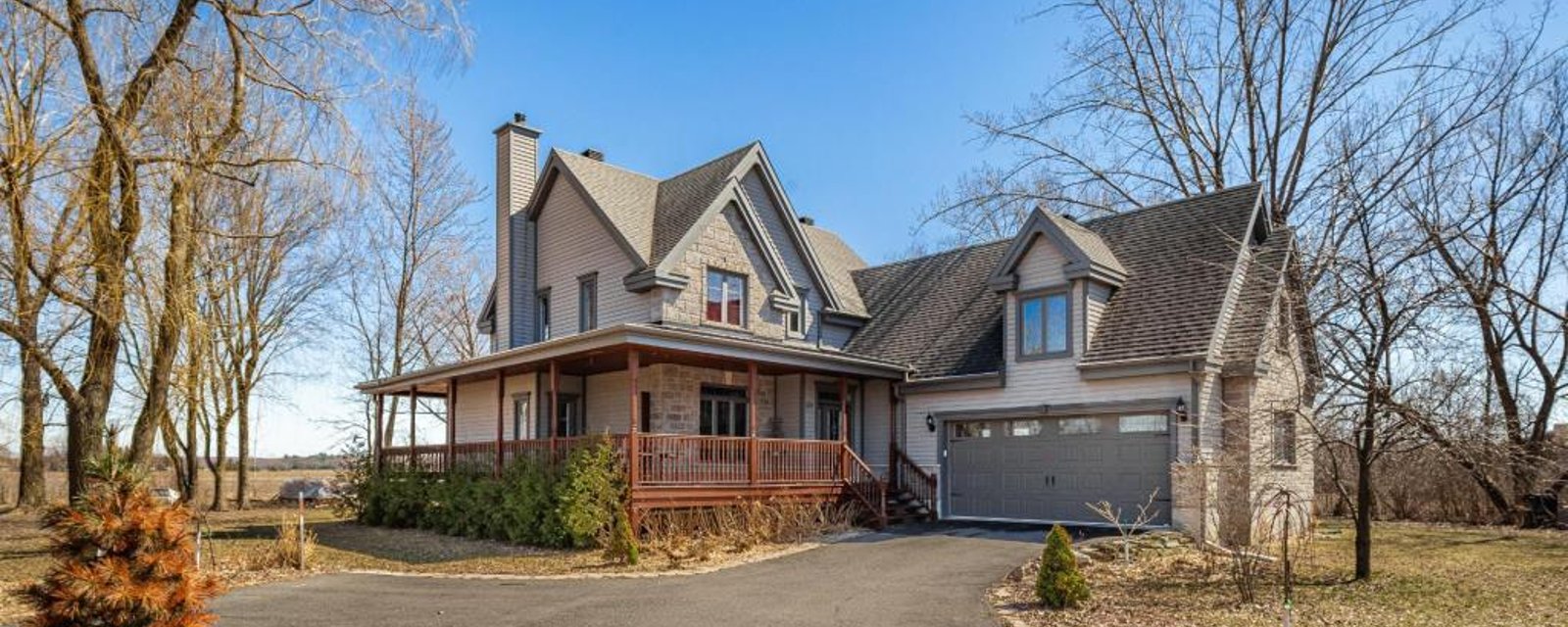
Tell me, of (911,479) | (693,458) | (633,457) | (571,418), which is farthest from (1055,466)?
(571,418)

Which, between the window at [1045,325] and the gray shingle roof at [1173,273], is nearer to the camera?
the gray shingle roof at [1173,273]

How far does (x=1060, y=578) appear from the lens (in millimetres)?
11469

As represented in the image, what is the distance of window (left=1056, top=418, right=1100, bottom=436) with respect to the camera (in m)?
19.3

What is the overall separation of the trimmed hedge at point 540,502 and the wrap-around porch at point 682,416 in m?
0.33

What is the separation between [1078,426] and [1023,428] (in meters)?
1.22

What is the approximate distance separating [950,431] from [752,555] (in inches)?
267

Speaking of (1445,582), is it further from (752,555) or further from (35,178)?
(35,178)

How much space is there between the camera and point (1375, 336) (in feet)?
41.8

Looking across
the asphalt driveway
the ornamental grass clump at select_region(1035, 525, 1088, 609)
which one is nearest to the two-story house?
the asphalt driveway

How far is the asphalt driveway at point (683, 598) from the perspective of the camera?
1102cm

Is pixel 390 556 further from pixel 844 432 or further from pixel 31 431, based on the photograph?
pixel 844 432

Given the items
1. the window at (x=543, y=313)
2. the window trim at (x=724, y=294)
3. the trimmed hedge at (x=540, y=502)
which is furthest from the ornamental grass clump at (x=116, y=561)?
the window at (x=543, y=313)

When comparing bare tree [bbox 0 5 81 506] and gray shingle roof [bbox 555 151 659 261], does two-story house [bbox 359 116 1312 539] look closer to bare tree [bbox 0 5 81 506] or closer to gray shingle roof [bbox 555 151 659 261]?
gray shingle roof [bbox 555 151 659 261]

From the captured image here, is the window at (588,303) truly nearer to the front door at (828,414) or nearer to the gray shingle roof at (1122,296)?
the front door at (828,414)
